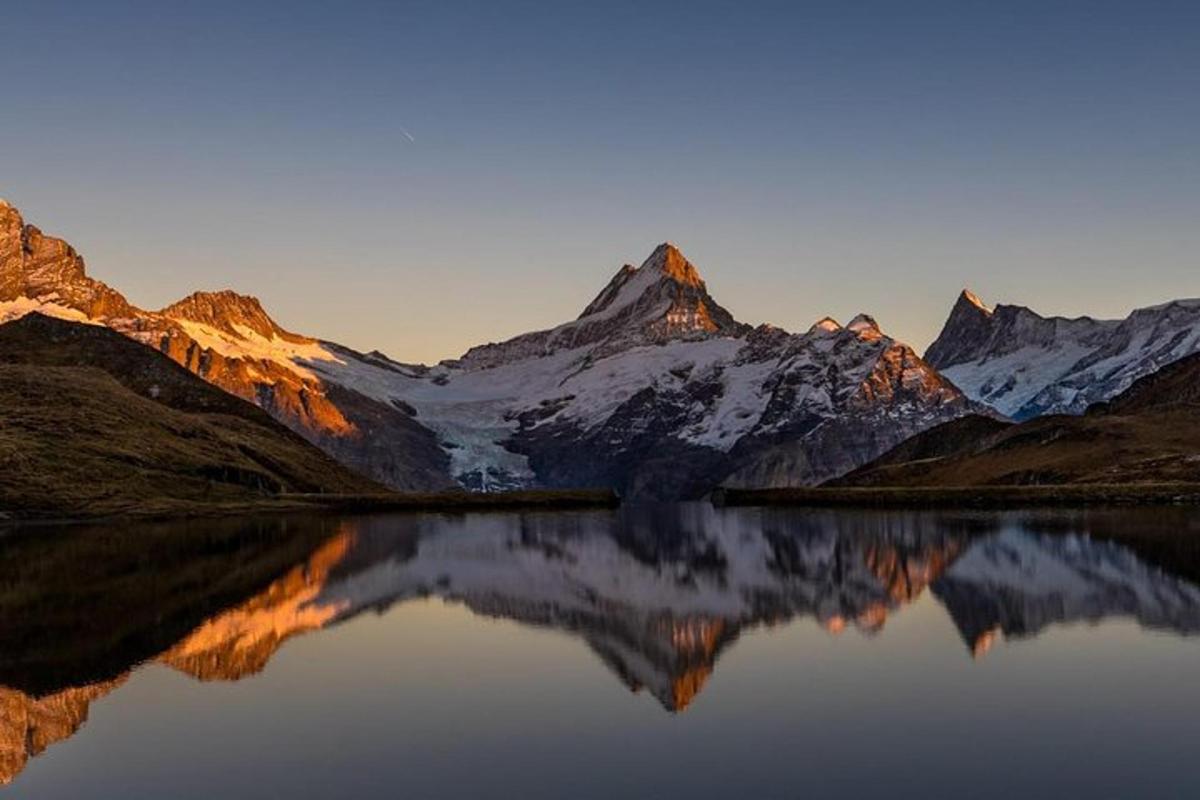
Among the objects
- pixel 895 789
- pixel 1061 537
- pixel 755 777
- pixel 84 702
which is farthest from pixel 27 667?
pixel 1061 537

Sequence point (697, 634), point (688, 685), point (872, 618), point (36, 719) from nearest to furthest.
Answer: point (36, 719)
point (688, 685)
point (697, 634)
point (872, 618)

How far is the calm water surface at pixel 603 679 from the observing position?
3184 centimetres

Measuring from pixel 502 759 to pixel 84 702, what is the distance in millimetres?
18191

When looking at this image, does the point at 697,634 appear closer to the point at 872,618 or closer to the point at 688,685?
the point at 872,618

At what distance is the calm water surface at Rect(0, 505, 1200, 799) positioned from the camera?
31844mm

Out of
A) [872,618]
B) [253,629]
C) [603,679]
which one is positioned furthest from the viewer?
[872,618]

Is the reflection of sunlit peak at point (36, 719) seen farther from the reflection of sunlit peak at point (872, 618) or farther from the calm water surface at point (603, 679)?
the reflection of sunlit peak at point (872, 618)

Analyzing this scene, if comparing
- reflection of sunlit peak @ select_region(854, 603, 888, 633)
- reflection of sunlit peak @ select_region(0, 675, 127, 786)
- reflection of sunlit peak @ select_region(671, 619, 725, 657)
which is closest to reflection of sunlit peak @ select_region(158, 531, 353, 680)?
reflection of sunlit peak @ select_region(0, 675, 127, 786)

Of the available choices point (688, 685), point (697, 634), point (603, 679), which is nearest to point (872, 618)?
point (697, 634)

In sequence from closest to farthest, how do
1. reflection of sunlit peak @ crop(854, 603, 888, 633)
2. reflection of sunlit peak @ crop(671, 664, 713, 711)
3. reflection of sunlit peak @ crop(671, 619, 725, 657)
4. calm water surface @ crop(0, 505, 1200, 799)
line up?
1. calm water surface @ crop(0, 505, 1200, 799)
2. reflection of sunlit peak @ crop(671, 664, 713, 711)
3. reflection of sunlit peak @ crop(671, 619, 725, 657)
4. reflection of sunlit peak @ crop(854, 603, 888, 633)

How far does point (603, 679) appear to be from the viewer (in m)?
47.4

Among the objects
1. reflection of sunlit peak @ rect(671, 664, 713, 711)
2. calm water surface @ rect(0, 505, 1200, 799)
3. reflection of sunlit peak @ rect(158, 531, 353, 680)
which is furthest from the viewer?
reflection of sunlit peak @ rect(158, 531, 353, 680)

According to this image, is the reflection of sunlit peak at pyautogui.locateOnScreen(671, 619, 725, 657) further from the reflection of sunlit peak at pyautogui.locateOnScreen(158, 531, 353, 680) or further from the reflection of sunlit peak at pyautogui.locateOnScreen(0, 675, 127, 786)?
the reflection of sunlit peak at pyautogui.locateOnScreen(0, 675, 127, 786)

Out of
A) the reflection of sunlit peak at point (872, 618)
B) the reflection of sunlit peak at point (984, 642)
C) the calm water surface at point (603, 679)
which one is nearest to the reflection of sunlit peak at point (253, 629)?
the calm water surface at point (603, 679)
